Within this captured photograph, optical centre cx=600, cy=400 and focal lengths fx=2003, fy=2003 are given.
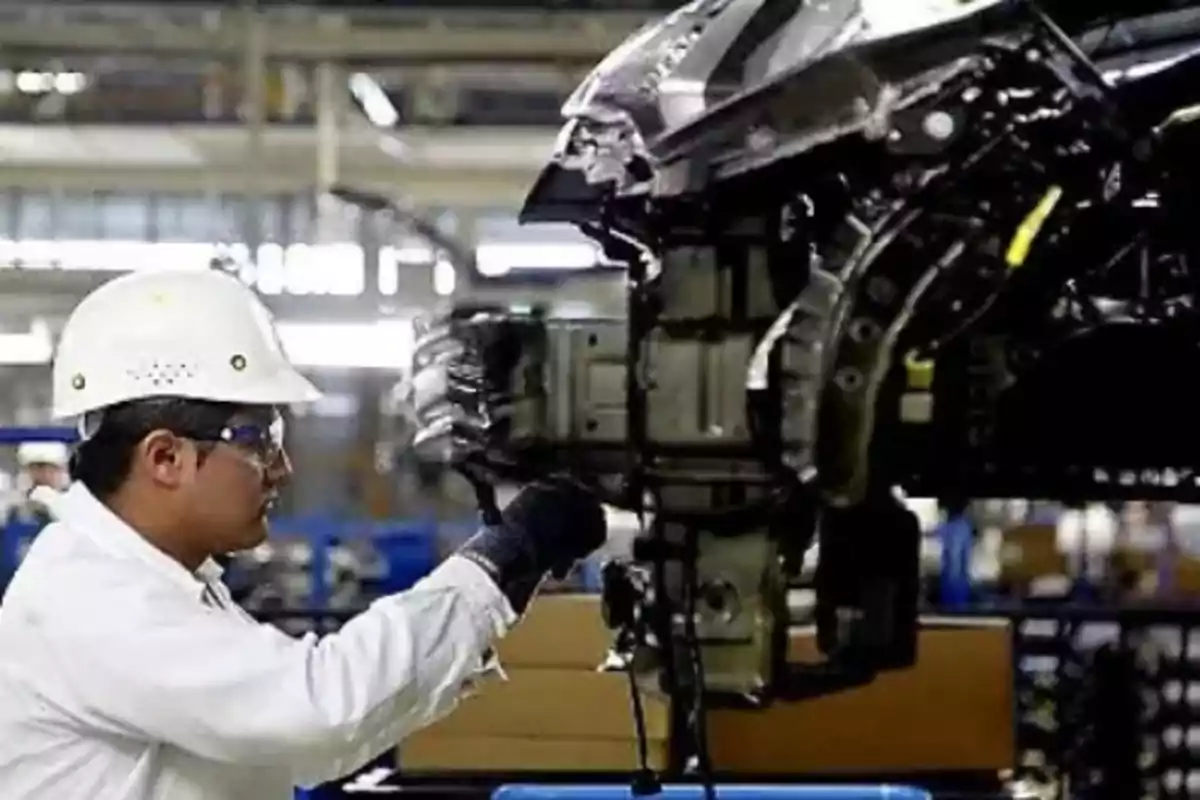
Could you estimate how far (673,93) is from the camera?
2.19 metres

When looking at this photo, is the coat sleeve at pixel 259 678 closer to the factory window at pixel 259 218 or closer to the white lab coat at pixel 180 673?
the white lab coat at pixel 180 673

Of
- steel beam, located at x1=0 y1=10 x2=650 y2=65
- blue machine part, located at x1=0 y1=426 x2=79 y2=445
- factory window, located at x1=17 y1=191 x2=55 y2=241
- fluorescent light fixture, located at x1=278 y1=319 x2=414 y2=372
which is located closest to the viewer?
blue machine part, located at x1=0 y1=426 x2=79 y2=445

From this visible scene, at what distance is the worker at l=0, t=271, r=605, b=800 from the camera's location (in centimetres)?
194

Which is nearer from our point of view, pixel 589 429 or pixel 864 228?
pixel 864 228

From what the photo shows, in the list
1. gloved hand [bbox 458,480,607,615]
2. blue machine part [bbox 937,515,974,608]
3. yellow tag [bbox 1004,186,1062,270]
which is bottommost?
blue machine part [bbox 937,515,974,608]

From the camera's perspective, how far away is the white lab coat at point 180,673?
6.33ft

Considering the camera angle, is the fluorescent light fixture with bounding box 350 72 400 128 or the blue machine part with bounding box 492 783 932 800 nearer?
the blue machine part with bounding box 492 783 932 800

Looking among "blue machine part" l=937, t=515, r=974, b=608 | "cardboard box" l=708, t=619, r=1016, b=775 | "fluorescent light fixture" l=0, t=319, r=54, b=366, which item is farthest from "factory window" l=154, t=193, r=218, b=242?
"cardboard box" l=708, t=619, r=1016, b=775

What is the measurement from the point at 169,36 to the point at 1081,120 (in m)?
4.60

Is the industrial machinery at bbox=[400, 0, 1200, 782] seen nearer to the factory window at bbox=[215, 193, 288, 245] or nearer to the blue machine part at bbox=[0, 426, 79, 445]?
the blue machine part at bbox=[0, 426, 79, 445]

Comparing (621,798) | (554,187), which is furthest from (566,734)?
(554,187)

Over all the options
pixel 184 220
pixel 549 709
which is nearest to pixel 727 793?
pixel 549 709

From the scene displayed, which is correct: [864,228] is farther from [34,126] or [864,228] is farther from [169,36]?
[34,126]

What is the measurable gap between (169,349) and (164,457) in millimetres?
114
